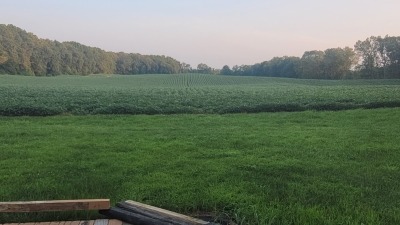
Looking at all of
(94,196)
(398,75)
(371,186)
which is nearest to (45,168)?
(94,196)

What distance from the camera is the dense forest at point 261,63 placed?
314 ft

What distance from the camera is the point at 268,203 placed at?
617 centimetres

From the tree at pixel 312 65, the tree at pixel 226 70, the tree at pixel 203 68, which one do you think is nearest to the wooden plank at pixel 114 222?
the tree at pixel 312 65

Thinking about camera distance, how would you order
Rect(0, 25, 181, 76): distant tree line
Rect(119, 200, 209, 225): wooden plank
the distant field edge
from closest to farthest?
1. Rect(119, 200, 209, 225): wooden plank
2. the distant field edge
3. Rect(0, 25, 181, 76): distant tree line

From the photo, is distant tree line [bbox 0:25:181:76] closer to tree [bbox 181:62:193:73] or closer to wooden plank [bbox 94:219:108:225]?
tree [bbox 181:62:193:73]

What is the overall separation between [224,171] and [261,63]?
122 m

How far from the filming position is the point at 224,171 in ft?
27.0

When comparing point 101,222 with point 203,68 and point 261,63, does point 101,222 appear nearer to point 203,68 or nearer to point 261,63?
point 261,63

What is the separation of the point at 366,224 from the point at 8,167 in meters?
6.85

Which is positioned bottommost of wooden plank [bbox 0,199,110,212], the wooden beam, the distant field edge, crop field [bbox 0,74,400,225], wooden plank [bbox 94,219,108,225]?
the distant field edge

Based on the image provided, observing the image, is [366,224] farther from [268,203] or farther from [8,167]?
[8,167]

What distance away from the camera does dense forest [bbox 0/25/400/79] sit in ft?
314

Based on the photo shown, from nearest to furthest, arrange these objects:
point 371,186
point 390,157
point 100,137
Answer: point 371,186 → point 390,157 → point 100,137

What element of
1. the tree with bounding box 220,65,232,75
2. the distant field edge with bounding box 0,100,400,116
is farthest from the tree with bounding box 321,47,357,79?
the distant field edge with bounding box 0,100,400,116
